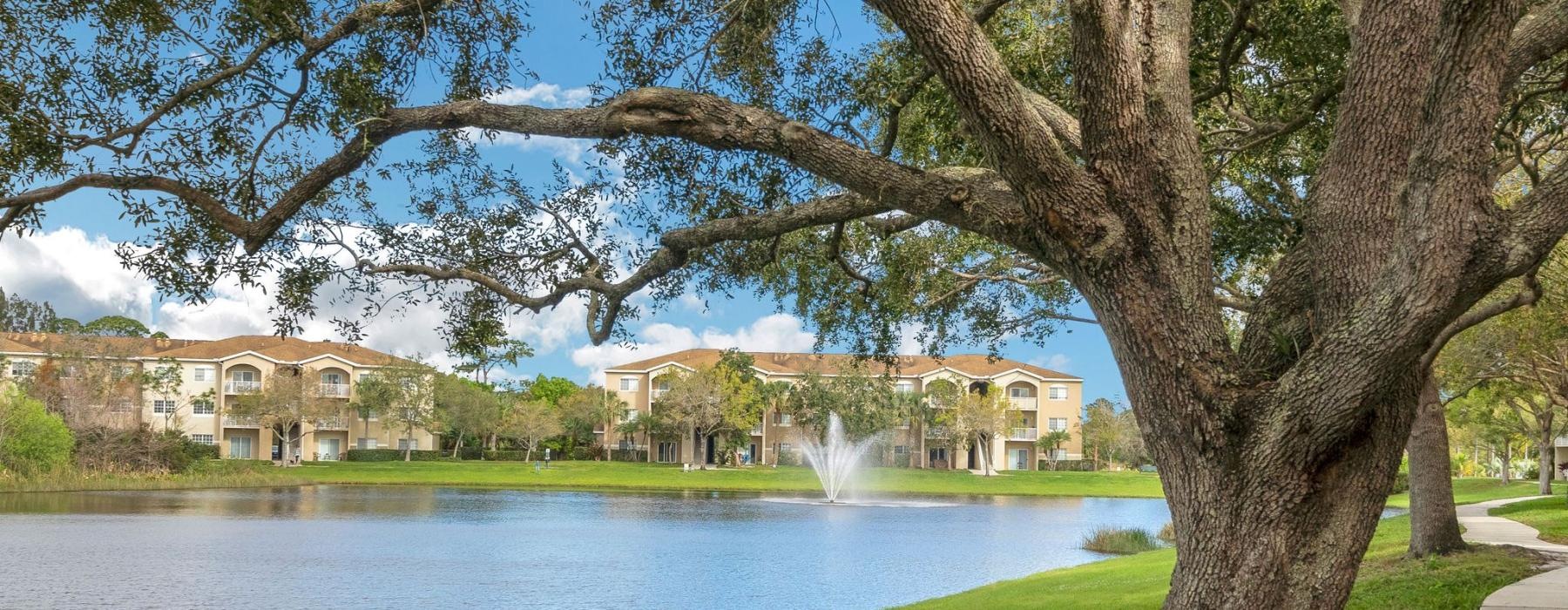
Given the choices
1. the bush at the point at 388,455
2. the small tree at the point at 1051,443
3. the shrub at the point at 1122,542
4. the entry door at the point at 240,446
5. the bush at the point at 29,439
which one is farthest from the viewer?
the small tree at the point at 1051,443

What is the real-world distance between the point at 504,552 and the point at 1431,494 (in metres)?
17.8

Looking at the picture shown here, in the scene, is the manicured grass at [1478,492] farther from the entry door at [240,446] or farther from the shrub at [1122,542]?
the entry door at [240,446]

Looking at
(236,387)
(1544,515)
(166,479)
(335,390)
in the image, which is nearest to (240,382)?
(236,387)

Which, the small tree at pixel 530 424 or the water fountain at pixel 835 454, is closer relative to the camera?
the water fountain at pixel 835 454

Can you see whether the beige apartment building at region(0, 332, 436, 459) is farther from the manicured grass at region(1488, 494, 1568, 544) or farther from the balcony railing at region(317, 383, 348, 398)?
the manicured grass at region(1488, 494, 1568, 544)

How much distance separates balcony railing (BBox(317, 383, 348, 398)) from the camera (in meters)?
71.4

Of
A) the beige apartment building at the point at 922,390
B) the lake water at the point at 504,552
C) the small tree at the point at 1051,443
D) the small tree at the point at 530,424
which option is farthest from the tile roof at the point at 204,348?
the small tree at the point at 1051,443

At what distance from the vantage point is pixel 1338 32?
28.9 feet

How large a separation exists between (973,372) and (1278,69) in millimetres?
65592

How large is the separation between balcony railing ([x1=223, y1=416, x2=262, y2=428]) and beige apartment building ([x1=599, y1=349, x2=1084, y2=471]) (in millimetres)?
21153

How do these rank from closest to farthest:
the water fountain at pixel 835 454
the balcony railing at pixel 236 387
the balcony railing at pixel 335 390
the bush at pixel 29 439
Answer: the bush at pixel 29 439 < the water fountain at pixel 835 454 < the balcony railing at pixel 236 387 < the balcony railing at pixel 335 390

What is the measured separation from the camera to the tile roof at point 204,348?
198 ft

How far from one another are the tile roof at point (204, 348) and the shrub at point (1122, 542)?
46.3 meters

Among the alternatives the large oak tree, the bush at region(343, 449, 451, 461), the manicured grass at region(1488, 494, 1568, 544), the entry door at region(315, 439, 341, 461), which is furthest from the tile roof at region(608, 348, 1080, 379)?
the large oak tree
